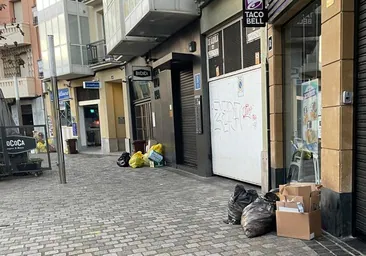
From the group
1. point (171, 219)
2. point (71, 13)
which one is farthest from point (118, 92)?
point (171, 219)

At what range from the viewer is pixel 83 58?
16.3 m

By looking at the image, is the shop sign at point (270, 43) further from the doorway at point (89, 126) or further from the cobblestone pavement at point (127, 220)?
the doorway at point (89, 126)

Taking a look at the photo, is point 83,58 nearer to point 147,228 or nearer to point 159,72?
point 159,72

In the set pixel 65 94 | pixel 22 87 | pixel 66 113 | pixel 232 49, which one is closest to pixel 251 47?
pixel 232 49

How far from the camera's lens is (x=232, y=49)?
7023 mm

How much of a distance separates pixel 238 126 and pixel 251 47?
1.74 m

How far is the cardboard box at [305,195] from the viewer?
3720 millimetres

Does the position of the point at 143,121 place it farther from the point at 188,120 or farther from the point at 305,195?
the point at 305,195

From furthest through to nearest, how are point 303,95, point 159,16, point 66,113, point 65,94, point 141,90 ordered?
point 66,113 → point 65,94 → point 141,90 → point 159,16 → point 303,95

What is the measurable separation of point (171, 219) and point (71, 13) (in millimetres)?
14652

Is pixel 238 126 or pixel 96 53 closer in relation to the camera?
pixel 238 126

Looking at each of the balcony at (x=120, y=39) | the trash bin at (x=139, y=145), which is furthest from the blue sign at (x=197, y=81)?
the trash bin at (x=139, y=145)

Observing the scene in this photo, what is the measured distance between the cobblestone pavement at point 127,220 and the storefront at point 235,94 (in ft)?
2.17

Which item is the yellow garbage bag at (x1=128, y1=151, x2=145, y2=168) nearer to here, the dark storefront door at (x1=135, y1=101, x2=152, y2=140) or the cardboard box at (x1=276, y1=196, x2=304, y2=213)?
the dark storefront door at (x1=135, y1=101, x2=152, y2=140)
